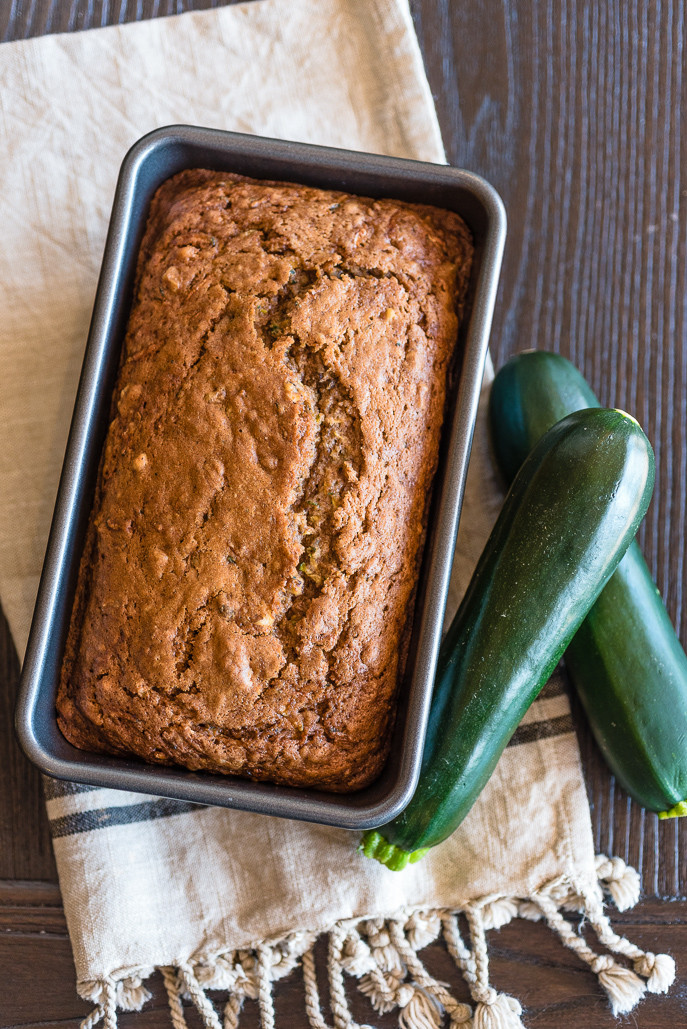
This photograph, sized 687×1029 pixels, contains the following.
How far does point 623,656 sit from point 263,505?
76 cm

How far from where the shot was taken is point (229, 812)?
172cm

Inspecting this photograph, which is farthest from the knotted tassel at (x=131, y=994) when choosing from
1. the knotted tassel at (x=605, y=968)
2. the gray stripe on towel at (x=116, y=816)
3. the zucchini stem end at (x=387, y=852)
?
the knotted tassel at (x=605, y=968)

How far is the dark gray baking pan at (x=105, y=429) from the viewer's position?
137 centimetres

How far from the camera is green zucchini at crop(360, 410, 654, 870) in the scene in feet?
4.83

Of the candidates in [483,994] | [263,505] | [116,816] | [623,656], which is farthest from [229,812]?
[623,656]

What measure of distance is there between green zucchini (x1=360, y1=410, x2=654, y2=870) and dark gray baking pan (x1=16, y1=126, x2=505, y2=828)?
12 centimetres

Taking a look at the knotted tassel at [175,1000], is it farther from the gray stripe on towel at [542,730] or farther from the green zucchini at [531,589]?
the gray stripe on towel at [542,730]

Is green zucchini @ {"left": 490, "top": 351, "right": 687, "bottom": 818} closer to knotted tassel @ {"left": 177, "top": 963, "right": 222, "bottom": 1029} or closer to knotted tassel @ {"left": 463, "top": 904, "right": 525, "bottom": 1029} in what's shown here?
knotted tassel @ {"left": 463, "top": 904, "right": 525, "bottom": 1029}

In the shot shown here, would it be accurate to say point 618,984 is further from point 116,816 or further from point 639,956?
point 116,816

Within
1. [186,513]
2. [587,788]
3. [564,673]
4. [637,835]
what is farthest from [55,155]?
[637,835]

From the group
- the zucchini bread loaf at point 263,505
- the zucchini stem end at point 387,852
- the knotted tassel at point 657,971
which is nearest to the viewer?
the zucchini bread loaf at point 263,505

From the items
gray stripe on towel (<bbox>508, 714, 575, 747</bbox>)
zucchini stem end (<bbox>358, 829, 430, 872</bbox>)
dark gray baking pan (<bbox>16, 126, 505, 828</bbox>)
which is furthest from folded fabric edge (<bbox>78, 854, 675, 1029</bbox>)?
dark gray baking pan (<bbox>16, 126, 505, 828</bbox>)

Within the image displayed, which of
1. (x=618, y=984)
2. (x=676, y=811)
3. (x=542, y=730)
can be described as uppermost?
(x=542, y=730)

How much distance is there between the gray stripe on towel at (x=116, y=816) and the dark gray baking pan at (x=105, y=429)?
295mm
